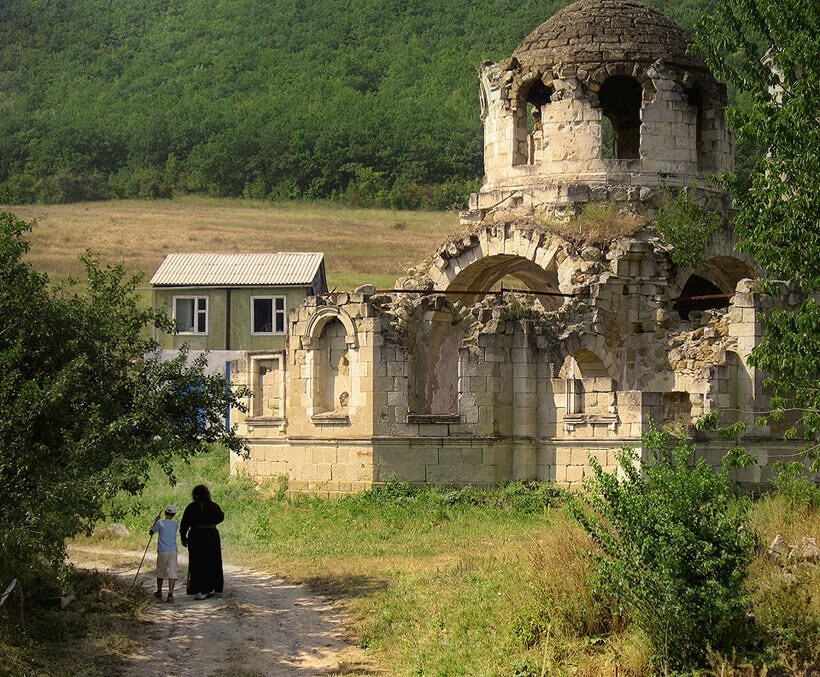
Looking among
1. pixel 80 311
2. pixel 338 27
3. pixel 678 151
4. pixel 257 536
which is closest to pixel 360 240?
pixel 338 27

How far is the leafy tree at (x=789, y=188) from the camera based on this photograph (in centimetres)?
1438

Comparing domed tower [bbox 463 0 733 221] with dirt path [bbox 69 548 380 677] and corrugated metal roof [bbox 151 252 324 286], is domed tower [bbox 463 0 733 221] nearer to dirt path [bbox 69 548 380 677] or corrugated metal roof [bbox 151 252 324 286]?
dirt path [bbox 69 548 380 677]

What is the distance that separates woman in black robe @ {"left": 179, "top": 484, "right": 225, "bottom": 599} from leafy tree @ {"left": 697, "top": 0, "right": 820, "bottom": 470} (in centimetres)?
700

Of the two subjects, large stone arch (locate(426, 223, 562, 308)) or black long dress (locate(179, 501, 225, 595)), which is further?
large stone arch (locate(426, 223, 562, 308))

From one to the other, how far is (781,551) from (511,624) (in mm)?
3016

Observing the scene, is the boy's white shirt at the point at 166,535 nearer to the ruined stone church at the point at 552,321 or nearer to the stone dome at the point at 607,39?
the ruined stone church at the point at 552,321

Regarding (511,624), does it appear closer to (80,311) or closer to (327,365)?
(80,311)

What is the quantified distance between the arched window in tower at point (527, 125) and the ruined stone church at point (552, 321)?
46mm

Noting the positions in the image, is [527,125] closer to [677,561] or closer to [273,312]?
[273,312]

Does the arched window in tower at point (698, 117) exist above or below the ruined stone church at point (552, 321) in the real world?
above

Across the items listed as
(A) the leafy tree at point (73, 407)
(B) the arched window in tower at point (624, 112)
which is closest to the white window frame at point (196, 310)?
(B) the arched window in tower at point (624, 112)

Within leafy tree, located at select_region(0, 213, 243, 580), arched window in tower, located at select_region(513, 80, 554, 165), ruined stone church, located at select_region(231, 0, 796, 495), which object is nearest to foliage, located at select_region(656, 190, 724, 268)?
ruined stone church, located at select_region(231, 0, 796, 495)

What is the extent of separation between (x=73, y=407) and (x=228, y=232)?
161ft

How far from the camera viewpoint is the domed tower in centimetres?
2333
